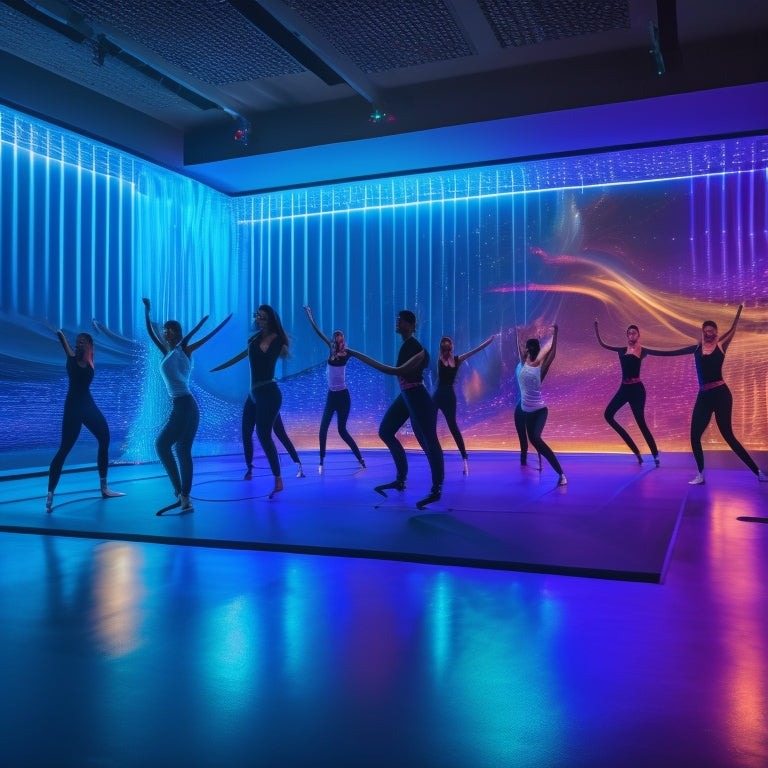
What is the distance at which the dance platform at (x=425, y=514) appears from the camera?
13.1 ft

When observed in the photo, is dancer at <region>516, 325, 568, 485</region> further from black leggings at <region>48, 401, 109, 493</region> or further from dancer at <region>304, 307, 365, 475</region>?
black leggings at <region>48, 401, 109, 493</region>

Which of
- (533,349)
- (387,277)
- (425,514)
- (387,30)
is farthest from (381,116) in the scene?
(425,514)

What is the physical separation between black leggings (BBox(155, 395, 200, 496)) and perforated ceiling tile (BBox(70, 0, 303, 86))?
3.87 metres

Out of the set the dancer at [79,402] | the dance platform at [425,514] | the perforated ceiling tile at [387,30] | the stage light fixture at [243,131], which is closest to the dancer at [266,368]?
the dance platform at [425,514]

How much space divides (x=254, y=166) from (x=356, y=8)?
4.26m

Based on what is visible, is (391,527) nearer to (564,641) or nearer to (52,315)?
(564,641)

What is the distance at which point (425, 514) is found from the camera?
5.29 m

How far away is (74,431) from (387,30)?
4.86 m

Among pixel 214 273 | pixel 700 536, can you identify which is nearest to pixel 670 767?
pixel 700 536

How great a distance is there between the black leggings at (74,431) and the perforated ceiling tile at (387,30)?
4073 millimetres

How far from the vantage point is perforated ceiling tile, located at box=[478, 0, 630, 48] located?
7.04 metres

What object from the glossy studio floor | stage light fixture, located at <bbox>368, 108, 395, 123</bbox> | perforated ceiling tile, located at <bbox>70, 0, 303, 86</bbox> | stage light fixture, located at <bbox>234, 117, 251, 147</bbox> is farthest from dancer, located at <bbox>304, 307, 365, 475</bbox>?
the glossy studio floor

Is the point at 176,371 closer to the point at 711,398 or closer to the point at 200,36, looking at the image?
the point at 200,36

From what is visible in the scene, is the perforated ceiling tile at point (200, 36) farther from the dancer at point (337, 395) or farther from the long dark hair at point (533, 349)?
the long dark hair at point (533, 349)
